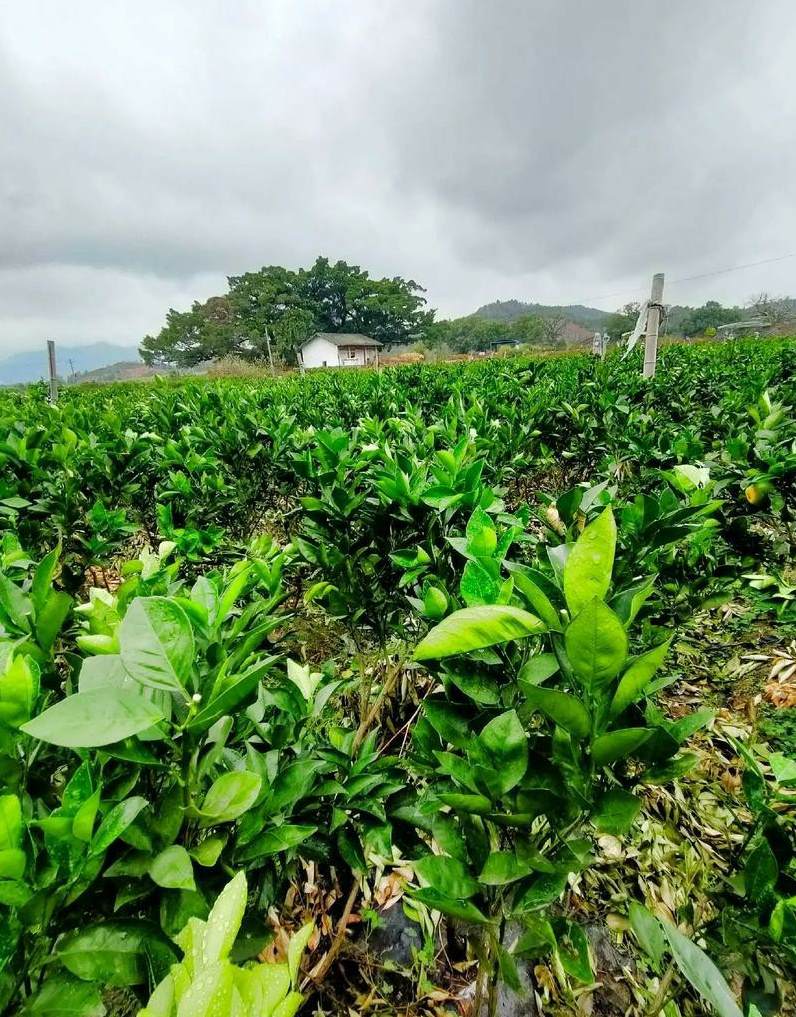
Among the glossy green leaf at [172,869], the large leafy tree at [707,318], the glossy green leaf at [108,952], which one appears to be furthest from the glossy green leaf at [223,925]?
the large leafy tree at [707,318]

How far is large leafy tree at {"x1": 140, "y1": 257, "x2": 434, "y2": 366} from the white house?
175 centimetres

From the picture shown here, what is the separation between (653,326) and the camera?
7.41 metres

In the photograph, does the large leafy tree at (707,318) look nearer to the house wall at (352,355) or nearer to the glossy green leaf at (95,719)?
the house wall at (352,355)

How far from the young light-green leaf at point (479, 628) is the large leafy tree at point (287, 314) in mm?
59674

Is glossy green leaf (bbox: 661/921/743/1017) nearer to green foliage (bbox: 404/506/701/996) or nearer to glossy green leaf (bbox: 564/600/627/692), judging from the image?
green foliage (bbox: 404/506/701/996)

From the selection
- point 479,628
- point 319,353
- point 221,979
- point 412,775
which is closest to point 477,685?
point 479,628

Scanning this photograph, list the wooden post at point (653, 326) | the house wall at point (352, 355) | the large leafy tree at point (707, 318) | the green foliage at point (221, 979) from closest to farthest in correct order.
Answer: the green foliage at point (221, 979)
the wooden post at point (653, 326)
the house wall at point (352, 355)
the large leafy tree at point (707, 318)

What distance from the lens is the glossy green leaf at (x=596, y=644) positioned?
55 centimetres

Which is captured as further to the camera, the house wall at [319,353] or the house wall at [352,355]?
the house wall at [352,355]

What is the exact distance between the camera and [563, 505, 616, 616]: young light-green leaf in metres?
0.62

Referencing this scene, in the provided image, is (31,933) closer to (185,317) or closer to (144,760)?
(144,760)

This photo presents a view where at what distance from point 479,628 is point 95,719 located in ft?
1.46

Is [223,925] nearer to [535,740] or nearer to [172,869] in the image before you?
[172,869]

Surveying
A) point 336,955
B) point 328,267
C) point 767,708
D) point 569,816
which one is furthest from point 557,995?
point 328,267
